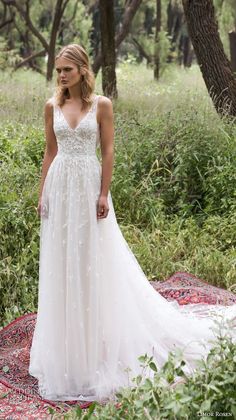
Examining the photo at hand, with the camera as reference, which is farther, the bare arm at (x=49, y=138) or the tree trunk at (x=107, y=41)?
the tree trunk at (x=107, y=41)

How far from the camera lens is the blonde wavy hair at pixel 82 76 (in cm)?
382

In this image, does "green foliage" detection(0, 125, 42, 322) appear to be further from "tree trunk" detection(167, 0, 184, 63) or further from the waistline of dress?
"tree trunk" detection(167, 0, 184, 63)

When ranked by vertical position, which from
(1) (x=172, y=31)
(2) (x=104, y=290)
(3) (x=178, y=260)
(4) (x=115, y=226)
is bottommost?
(1) (x=172, y=31)

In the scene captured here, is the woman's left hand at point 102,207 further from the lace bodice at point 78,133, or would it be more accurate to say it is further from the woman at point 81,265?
the lace bodice at point 78,133

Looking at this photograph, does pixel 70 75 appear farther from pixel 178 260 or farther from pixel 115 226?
pixel 178 260

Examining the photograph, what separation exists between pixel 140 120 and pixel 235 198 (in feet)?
6.94

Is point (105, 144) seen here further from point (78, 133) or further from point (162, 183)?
point (162, 183)

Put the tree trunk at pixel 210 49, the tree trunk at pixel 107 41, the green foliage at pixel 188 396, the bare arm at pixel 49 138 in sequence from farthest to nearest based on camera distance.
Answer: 1. the tree trunk at pixel 107 41
2. the tree trunk at pixel 210 49
3. the bare arm at pixel 49 138
4. the green foliage at pixel 188 396

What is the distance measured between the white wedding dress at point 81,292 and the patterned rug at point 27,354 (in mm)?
89

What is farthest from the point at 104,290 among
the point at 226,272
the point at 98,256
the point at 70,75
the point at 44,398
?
the point at 226,272

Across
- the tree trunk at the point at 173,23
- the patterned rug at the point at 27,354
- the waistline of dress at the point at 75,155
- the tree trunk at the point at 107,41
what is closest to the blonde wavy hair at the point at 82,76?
the waistline of dress at the point at 75,155

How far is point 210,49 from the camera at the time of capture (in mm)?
8570

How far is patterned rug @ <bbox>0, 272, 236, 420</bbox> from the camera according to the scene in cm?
381

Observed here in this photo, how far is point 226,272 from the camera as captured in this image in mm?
5820
